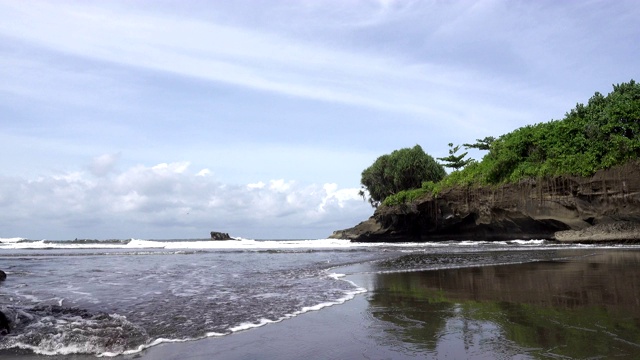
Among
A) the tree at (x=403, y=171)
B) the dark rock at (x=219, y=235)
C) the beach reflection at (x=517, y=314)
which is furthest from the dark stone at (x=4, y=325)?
the dark rock at (x=219, y=235)

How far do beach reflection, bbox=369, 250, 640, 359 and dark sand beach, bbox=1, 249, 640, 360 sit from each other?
0.01 m

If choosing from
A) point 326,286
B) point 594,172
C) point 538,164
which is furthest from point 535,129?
point 326,286

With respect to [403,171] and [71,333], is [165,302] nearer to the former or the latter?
[71,333]

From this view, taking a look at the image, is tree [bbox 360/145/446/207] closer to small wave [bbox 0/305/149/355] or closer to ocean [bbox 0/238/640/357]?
ocean [bbox 0/238/640/357]

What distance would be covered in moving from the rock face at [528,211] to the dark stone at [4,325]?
28.9 metres

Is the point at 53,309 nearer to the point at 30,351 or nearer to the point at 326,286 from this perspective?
the point at 30,351

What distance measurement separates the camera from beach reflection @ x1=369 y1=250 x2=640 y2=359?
15.5 feet

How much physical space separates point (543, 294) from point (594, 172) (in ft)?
80.2

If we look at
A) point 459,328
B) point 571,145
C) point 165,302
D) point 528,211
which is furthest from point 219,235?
point 459,328

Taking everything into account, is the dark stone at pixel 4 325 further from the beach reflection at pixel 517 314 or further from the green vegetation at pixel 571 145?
the green vegetation at pixel 571 145

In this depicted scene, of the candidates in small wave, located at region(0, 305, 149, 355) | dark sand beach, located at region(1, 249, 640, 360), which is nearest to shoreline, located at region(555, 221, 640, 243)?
dark sand beach, located at region(1, 249, 640, 360)

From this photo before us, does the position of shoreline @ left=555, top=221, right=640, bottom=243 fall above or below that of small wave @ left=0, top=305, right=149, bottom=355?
above

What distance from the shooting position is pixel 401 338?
538 centimetres

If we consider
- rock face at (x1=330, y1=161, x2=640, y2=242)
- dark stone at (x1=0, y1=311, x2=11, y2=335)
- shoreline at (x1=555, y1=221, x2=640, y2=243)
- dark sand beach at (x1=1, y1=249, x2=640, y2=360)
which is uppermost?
rock face at (x1=330, y1=161, x2=640, y2=242)
